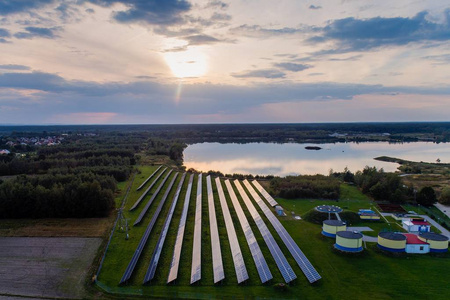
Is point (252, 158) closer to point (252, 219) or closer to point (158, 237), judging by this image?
point (252, 219)

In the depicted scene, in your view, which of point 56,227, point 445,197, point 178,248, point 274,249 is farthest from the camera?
point 445,197

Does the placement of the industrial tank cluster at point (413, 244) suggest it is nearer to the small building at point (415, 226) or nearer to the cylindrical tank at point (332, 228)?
the cylindrical tank at point (332, 228)

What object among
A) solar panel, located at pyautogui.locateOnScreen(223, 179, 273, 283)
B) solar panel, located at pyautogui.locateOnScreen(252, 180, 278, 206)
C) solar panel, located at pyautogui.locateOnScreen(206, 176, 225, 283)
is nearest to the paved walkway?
solar panel, located at pyautogui.locateOnScreen(252, 180, 278, 206)

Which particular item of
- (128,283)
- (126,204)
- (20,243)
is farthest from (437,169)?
(20,243)

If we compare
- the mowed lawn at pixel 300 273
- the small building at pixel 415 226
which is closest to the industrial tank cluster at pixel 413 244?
the mowed lawn at pixel 300 273

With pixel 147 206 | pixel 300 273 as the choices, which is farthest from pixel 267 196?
pixel 300 273

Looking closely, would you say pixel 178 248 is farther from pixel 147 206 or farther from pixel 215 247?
pixel 147 206

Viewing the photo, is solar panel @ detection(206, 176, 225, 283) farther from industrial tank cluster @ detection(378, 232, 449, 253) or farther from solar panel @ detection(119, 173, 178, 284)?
industrial tank cluster @ detection(378, 232, 449, 253)
